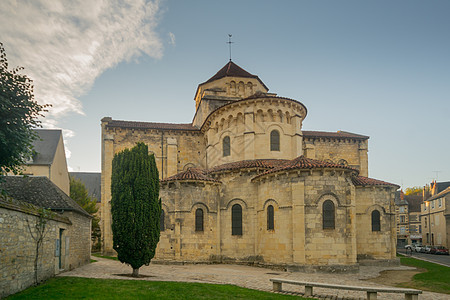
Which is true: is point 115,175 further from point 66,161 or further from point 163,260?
point 66,161

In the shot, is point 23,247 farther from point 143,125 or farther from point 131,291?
point 143,125

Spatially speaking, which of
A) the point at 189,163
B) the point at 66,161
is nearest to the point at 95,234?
the point at 66,161

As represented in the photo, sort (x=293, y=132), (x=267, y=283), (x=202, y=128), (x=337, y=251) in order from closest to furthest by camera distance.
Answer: (x=267, y=283)
(x=337, y=251)
(x=293, y=132)
(x=202, y=128)

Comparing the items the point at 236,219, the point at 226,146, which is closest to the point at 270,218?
the point at 236,219

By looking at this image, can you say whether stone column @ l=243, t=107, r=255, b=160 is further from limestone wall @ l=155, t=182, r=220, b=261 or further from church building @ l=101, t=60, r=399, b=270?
limestone wall @ l=155, t=182, r=220, b=261

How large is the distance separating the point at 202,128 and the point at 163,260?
1321cm

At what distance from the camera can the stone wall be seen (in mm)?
10492

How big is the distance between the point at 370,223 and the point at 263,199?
7.54 metres

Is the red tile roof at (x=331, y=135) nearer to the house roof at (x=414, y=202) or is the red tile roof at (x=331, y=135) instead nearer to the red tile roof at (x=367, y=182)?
the red tile roof at (x=367, y=182)

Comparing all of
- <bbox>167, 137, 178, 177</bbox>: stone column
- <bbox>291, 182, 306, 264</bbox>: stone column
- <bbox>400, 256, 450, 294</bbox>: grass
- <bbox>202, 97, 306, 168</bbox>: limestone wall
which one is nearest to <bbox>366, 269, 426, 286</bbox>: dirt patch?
<bbox>400, 256, 450, 294</bbox>: grass

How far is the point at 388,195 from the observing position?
2362 cm

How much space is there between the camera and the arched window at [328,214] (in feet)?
61.9

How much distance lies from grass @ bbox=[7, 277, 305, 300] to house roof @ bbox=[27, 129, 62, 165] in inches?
639

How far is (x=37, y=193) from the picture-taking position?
56.3 feet
